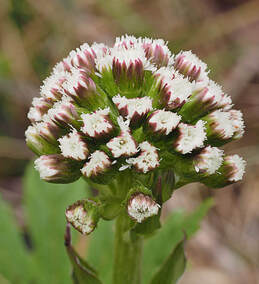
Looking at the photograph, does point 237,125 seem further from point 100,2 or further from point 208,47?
point 100,2

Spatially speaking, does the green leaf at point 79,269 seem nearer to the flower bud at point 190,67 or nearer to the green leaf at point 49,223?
the green leaf at point 49,223

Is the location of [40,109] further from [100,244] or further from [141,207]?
[100,244]

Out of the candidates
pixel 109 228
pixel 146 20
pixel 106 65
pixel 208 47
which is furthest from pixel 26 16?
pixel 106 65

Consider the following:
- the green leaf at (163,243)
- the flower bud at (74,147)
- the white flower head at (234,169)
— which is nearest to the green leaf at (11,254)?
the green leaf at (163,243)

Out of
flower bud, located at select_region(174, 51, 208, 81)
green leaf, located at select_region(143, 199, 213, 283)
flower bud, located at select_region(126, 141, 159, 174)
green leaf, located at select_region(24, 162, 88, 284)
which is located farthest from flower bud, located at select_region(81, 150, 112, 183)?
green leaf, located at select_region(24, 162, 88, 284)

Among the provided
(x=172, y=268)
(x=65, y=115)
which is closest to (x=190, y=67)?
(x=65, y=115)

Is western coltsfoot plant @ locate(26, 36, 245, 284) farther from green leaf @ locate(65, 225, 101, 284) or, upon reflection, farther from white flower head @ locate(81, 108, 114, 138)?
green leaf @ locate(65, 225, 101, 284)
